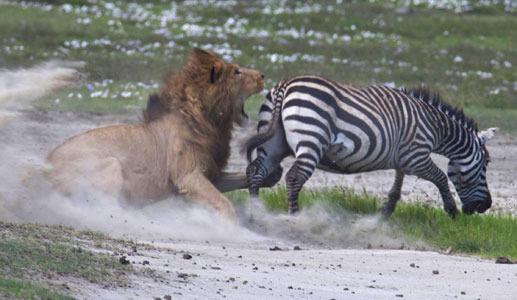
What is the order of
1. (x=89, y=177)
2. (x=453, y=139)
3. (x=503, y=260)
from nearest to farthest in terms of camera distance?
1. (x=503, y=260)
2. (x=89, y=177)
3. (x=453, y=139)

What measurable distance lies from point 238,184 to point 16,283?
564 cm

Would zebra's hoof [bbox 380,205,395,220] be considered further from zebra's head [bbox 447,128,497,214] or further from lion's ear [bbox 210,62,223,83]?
lion's ear [bbox 210,62,223,83]

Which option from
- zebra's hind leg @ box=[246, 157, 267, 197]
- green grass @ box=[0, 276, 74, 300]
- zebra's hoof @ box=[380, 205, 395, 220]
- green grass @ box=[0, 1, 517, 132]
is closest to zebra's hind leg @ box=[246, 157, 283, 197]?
zebra's hind leg @ box=[246, 157, 267, 197]

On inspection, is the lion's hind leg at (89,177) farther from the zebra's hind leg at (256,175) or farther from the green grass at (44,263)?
the green grass at (44,263)

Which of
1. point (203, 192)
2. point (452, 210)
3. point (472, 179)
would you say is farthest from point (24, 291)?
point (472, 179)

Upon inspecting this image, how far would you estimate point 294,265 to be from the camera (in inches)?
403

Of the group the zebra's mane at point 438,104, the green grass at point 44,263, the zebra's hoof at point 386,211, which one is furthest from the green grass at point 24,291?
the zebra's mane at point 438,104

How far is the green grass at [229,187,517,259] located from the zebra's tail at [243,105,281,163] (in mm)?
638

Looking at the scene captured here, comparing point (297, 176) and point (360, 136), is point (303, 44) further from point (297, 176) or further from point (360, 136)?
point (297, 176)

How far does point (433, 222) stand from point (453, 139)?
137cm

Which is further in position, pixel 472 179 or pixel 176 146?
pixel 472 179

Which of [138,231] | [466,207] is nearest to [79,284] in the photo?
[138,231]

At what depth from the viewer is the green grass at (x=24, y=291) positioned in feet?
24.7

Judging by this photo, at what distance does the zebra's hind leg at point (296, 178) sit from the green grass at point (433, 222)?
37 cm
